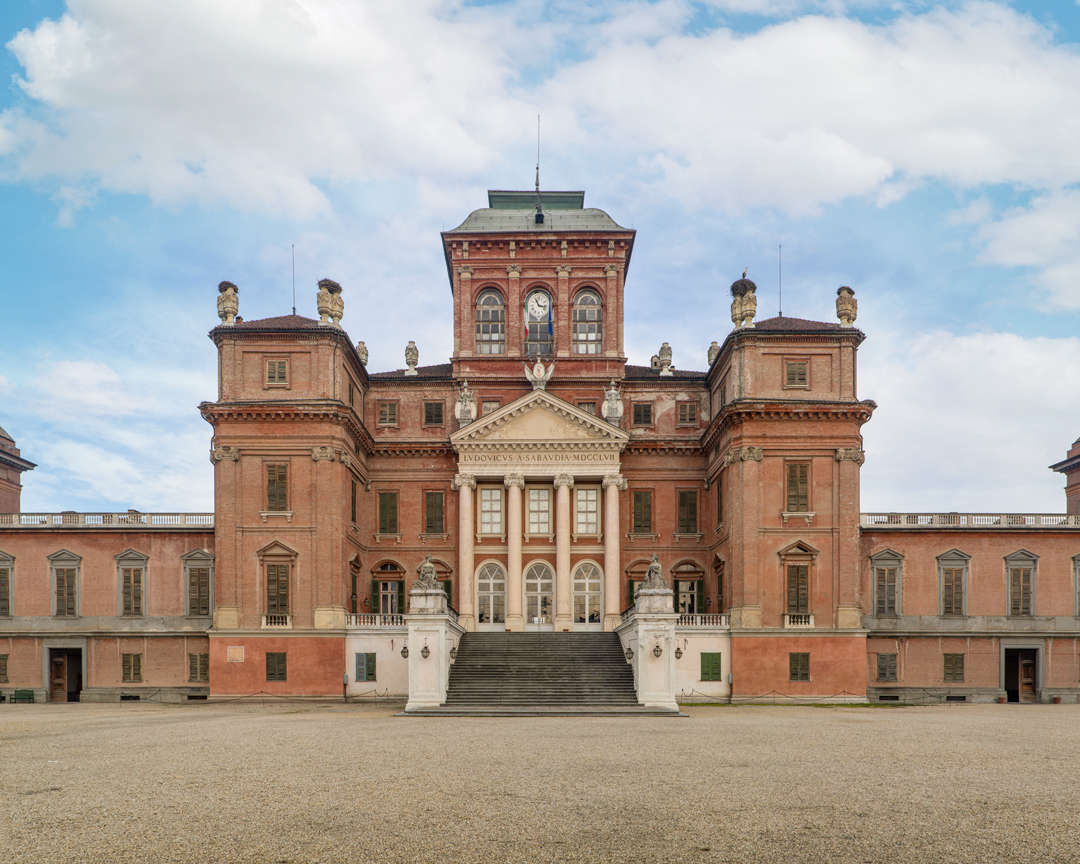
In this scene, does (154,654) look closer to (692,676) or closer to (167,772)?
(692,676)

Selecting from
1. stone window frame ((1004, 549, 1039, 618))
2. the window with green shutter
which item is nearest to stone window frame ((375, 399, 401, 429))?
the window with green shutter

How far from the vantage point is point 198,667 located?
43375 mm

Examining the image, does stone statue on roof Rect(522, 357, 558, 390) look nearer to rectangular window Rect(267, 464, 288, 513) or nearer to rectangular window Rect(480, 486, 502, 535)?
rectangular window Rect(480, 486, 502, 535)

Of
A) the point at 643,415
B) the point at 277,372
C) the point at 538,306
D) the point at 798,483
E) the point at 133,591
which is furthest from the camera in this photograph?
the point at 538,306

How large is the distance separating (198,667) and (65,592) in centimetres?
783

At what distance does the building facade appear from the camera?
41.2 metres

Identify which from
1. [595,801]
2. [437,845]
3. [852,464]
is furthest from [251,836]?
[852,464]

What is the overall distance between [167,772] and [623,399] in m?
34.2

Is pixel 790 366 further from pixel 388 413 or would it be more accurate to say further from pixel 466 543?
pixel 388 413

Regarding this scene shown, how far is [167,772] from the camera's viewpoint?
682 inches

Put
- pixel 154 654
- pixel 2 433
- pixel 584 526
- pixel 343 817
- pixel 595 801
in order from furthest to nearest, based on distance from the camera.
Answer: pixel 2 433
pixel 584 526
pixel 154 654
pixel 595 801
pixel 343 817

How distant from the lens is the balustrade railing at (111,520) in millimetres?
44812

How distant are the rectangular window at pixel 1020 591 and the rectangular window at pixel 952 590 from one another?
243 cm

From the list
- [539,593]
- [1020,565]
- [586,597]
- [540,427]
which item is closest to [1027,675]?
[1020,565]
